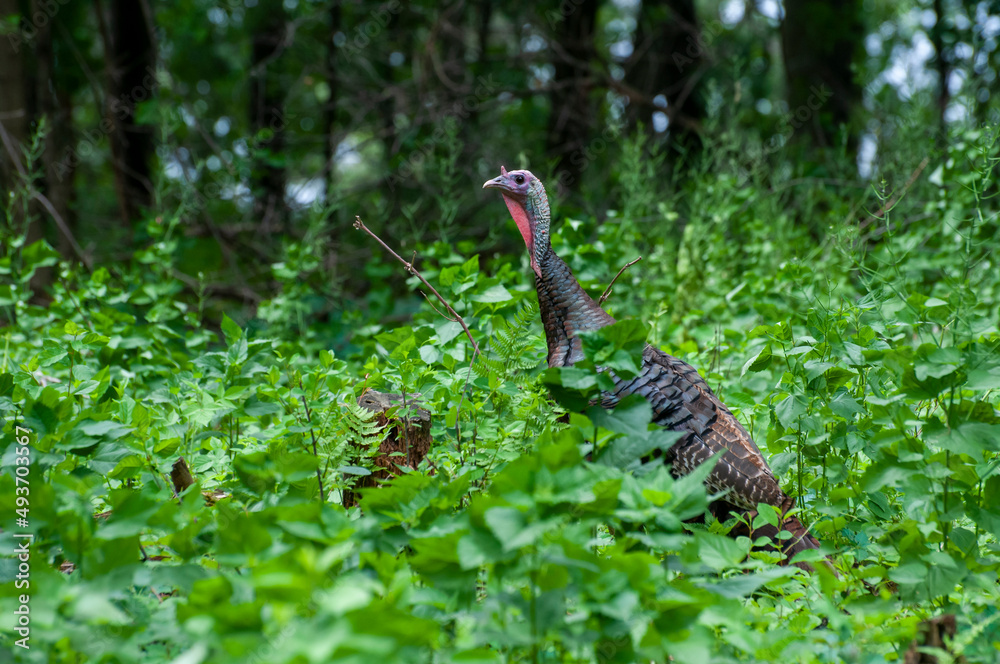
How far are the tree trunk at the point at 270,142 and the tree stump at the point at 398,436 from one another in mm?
3639

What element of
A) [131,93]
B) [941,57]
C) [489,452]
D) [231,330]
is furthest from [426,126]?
[941,57]

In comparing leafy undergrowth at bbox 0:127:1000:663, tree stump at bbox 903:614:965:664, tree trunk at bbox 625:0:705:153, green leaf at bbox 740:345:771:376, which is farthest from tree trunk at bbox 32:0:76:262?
tree stump at bbox 903:614:965:664

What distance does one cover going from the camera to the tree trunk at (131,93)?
7.24 meters

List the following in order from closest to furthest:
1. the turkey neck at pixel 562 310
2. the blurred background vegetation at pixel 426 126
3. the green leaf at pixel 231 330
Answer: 1. the green leaf at pixel 231 330
2. the turkey neck at pixel 562 310
3. the blurred background vegetation at pixel 426 126

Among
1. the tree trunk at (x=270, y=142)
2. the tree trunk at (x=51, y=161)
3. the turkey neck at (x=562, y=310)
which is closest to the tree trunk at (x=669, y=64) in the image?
the tree trunk at (x=270, y=142)

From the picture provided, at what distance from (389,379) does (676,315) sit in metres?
2.59

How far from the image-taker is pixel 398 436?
2.96 metres

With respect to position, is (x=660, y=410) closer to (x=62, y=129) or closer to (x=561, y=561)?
(x=561, y=561)

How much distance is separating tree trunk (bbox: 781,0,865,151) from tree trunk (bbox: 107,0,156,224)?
651 cm

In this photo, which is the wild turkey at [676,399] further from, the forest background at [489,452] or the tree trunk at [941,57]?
the tree trunk at [941,57]

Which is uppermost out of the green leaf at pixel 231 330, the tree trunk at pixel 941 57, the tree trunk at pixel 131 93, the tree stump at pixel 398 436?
the tree trunk at pixel 131 93

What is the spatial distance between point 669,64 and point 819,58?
1.60 metres

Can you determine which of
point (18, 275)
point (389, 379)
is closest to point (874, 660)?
point (389, 379)

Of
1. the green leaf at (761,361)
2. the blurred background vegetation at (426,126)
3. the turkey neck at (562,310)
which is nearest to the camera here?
the green leaf at (761,361)
